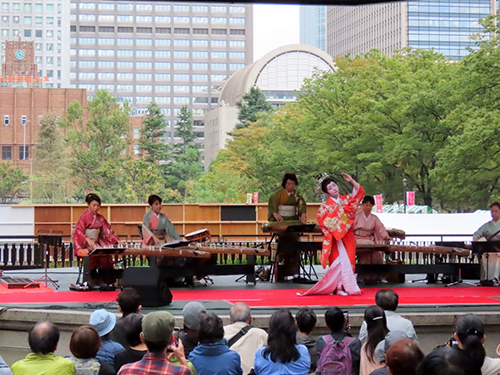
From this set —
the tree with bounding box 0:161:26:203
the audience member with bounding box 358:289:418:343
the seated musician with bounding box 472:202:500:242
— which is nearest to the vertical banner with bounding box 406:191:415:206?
the seated musician with bounding box 472:202:500:242

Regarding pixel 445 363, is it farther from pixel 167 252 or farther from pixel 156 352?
pixel 167 252

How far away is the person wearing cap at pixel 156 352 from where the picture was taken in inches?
168

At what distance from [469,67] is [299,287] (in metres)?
18.4

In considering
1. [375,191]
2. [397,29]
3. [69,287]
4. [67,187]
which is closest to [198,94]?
[397,29]

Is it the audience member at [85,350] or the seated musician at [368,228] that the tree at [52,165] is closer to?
the seated musician at [368,228]

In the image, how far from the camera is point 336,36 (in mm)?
120938

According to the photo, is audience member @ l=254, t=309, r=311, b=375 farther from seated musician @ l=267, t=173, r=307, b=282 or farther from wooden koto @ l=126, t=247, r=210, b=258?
seated musician @ l=267, t=173, r=307, b=282

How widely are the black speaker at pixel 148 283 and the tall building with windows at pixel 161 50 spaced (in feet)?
414

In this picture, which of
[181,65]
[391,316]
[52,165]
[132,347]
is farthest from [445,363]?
[181,65]

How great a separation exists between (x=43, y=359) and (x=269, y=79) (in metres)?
97.7

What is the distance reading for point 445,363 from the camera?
2992 millimetres

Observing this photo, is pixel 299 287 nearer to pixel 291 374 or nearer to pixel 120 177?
pixel 291 374

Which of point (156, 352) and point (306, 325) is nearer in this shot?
point (156, 352)

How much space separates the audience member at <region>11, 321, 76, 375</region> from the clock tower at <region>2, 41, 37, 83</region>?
93662 millimetres
